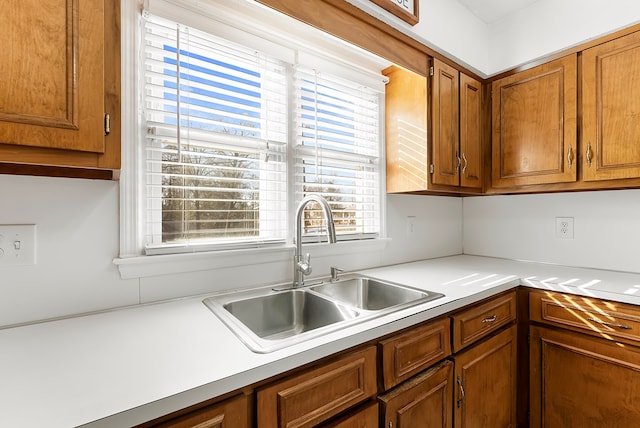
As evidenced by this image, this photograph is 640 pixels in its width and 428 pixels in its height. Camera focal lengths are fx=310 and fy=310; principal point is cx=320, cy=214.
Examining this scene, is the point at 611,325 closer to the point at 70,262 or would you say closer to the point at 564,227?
the point at 564,227

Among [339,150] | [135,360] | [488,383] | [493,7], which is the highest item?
[493,7]

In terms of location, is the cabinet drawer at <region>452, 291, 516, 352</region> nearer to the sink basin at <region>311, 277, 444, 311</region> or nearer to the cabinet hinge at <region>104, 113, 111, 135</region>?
the sink basin at <region>311, 277, 444, 311</region>

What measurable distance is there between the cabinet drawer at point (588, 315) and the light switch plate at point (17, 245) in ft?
6.71

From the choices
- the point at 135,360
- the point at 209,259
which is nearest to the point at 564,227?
the point at 209,259

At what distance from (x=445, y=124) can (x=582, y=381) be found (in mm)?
1391

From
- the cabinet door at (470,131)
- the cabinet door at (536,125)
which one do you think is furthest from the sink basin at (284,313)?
the cabinet door at (536,125)

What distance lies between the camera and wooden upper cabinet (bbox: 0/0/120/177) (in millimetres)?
673

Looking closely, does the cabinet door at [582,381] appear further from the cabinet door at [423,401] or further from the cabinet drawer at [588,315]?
the cabinet door at [423,401]

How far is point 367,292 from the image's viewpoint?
5.08ft

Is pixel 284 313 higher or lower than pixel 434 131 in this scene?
lower

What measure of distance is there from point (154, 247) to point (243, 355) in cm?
62

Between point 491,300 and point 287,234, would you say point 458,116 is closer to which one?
point 491,300

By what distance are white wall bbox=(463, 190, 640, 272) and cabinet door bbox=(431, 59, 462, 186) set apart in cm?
68

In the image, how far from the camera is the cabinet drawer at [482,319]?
4.05 ft
